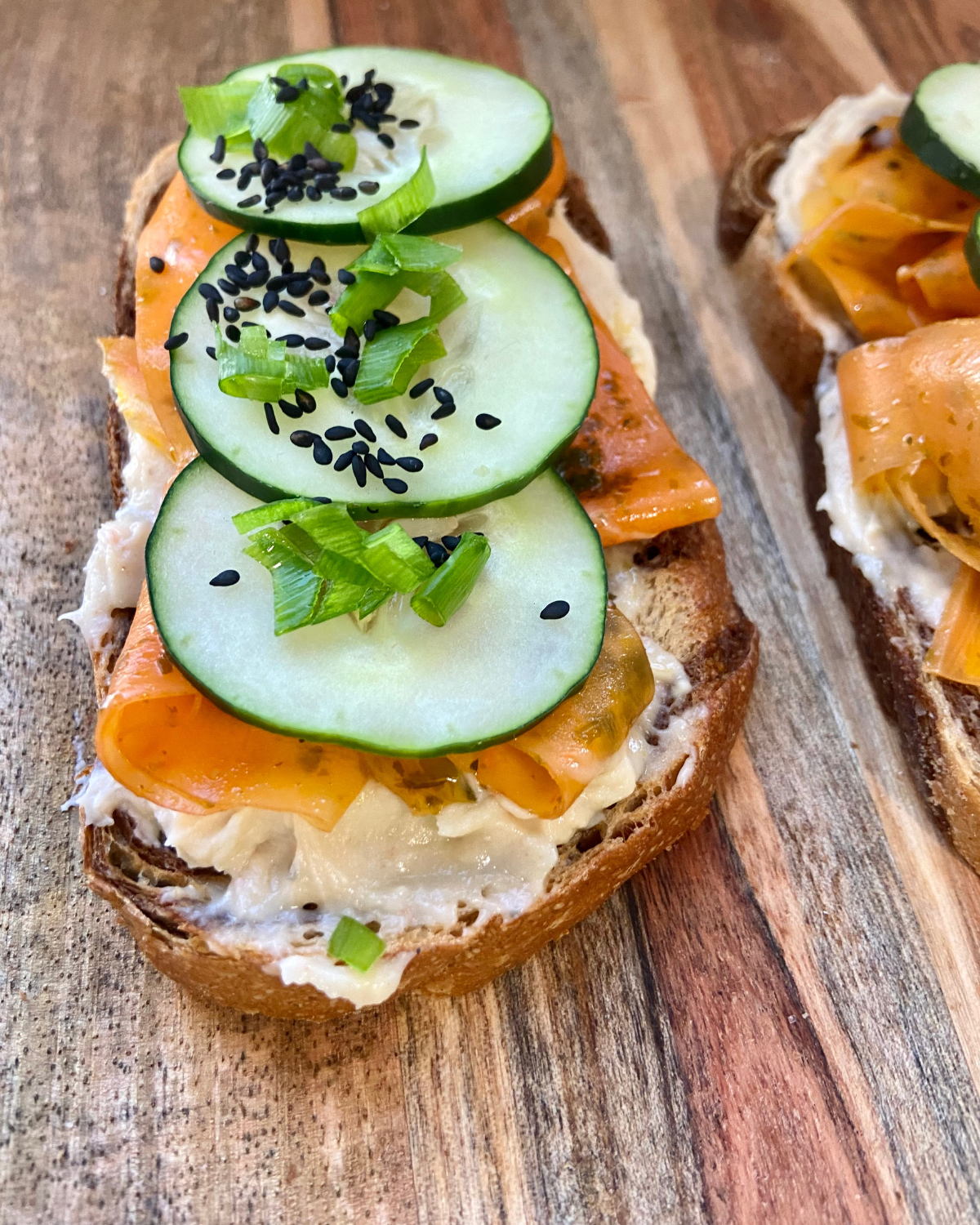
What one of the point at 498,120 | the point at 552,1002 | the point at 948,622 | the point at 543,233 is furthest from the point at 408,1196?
the point at 498,120

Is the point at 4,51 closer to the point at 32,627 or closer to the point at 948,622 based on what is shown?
the point at 32,627

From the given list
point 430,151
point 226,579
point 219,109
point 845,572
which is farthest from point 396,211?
point 845,572

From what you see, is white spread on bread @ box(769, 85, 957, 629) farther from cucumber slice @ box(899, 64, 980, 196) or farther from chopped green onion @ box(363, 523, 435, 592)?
chopped green onion @ box(363, 523, 435, 592)

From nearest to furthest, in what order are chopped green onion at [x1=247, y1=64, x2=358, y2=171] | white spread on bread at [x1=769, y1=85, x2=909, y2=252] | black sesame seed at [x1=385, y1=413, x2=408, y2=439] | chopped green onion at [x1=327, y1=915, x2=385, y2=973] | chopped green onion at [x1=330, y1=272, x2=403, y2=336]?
chopped green onion at [x1=327, y1=915, x2=385, y2=973] < black sesame seed at [x1=385, y1=413, x2=408, y2=439] < chopped green onion at [x1=330, y1=272, x2=403, y2=336] < chopped green onion at [x1=247, y1=64, x2=358, y2=171] < white spread on bread at [x1=769, y1=85, x2=909, y2=252]

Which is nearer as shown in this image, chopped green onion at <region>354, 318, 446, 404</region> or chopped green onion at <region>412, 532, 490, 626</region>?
chopped green onion at <region>412, 532, 490, 626</region>

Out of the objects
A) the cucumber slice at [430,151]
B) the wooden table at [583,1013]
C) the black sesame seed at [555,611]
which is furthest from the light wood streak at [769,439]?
the black sesame seed at [555,611]

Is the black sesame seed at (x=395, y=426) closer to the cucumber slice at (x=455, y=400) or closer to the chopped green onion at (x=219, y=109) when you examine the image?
the cucumber slice at (x=455, y=400)

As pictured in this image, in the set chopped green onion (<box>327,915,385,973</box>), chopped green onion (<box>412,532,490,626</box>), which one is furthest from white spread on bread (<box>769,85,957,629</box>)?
chopped green onion (<box>327,915,385,973</box>)
